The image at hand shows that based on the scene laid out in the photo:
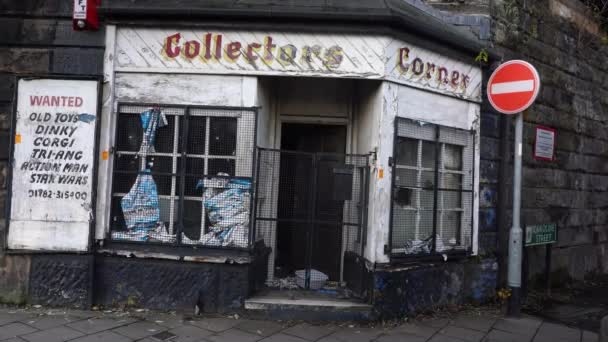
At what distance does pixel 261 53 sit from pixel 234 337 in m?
3.35

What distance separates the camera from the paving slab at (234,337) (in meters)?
4.42

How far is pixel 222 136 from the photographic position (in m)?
5.32

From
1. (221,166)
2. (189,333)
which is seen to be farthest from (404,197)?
(189,333)

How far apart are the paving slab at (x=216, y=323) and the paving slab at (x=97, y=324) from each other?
775mm

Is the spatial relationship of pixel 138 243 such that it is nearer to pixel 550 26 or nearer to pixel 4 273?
pixel 4 273

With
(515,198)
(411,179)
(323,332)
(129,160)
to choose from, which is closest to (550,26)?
(515,198)

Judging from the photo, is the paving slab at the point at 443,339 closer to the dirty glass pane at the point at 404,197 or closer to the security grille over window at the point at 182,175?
the dirty glass pane at the point at 404,197

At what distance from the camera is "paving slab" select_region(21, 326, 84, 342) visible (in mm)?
4223

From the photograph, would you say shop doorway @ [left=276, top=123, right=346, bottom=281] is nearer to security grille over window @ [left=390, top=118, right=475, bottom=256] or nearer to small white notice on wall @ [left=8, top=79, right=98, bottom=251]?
security grille over window @ [left=390, top=118, right=475, bottom=256]

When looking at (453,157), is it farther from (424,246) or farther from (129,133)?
(129,133)

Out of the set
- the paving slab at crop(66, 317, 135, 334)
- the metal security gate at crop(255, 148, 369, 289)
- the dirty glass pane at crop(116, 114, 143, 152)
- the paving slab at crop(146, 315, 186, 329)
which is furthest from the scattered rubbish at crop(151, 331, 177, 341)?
the dirty glass pane at crop(116, 114, 143, 152)

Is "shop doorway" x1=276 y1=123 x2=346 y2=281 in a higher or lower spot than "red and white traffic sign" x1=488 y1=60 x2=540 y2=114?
lower

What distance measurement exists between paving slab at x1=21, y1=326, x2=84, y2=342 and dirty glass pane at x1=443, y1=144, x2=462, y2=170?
5.07m

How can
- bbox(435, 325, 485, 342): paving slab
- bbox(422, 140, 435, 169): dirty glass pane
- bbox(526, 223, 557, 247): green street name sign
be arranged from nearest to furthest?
bbox(435, 325, 485, 342): paving slab → bbox(422, 140, 435, 169): dirty glass pane → bbox(526, 223, 557, 247): green street name sign
